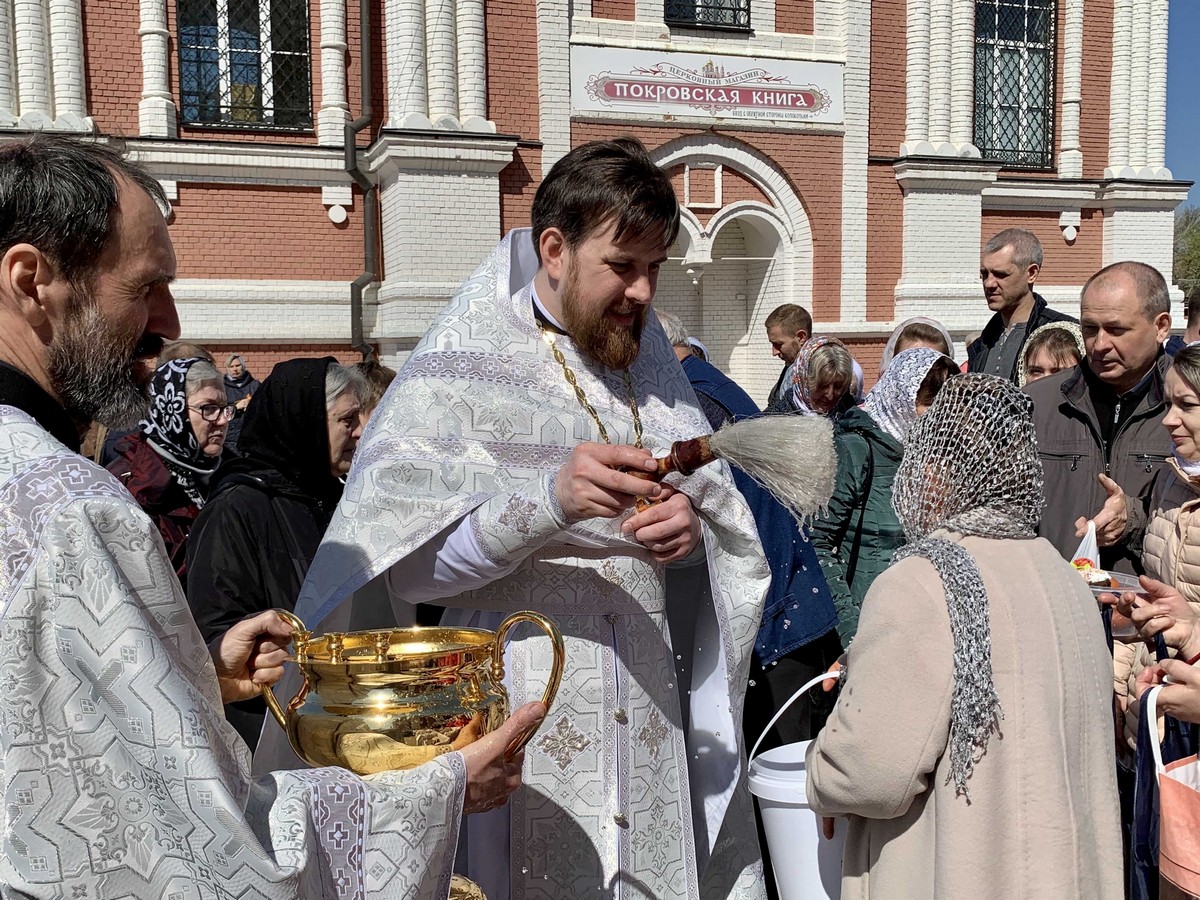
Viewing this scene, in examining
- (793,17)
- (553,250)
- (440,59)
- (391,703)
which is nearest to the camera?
(391,703)

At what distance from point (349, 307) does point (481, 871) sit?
11888 millimetres

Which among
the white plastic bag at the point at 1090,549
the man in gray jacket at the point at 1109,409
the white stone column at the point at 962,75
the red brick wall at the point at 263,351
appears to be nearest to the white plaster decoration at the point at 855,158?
the white stone column at the point at 962,75

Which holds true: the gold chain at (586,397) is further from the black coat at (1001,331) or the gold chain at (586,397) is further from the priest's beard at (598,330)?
the black coat at (1001,331)

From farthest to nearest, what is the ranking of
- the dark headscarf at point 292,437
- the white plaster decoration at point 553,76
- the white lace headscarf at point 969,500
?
the white plaster decoration at point 553,76 < the dark headscarf at point 292,437 < the white lace headscarf at point 969,500

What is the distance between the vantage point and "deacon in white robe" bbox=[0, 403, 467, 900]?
136 cm

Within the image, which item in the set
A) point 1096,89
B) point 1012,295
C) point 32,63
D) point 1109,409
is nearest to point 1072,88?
point 1096,89

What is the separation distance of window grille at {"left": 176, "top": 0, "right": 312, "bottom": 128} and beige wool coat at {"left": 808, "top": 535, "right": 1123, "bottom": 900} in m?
12.7

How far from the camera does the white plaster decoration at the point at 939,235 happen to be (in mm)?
15547

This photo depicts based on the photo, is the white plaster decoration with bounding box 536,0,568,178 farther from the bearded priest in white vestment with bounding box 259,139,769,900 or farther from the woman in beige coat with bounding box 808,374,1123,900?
the woman in beige coat with bounding box 808,374,1123,900

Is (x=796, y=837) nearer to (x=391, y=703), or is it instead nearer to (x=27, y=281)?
(x=391, y=703)

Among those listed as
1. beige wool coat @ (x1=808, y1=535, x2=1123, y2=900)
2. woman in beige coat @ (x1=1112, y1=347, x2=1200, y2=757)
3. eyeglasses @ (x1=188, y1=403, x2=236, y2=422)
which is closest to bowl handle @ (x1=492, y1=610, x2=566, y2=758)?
beige wool coat @ (x1=808, y1=535, x2=1123, y2=900)

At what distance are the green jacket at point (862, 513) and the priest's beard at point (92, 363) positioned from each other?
325cm

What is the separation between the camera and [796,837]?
2850mm

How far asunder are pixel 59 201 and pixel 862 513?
3.63 metres
